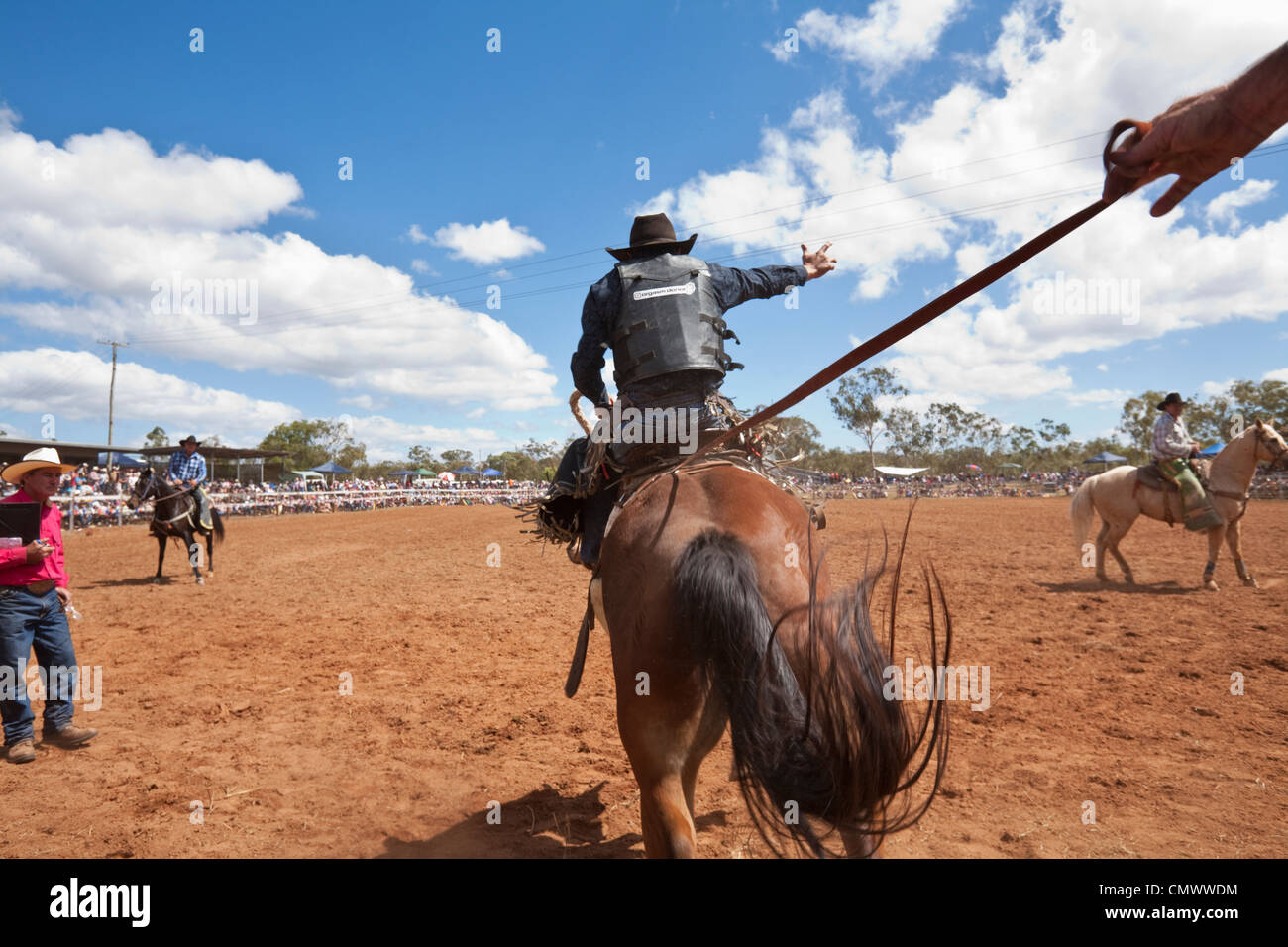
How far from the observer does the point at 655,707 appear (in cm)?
210

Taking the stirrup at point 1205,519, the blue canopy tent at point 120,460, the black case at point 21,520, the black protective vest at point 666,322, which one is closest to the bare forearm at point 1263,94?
the black protective vest at point 666,322

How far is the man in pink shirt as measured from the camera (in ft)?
14.7

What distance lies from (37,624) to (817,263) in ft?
20.5

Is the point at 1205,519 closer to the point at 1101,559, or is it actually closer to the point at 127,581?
the point at 1101,559

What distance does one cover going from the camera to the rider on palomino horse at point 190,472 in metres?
11.7

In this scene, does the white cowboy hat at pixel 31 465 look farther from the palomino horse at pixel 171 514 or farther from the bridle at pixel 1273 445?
the bridle at pixel 1273 445

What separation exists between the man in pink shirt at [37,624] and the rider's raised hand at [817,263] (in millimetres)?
5422

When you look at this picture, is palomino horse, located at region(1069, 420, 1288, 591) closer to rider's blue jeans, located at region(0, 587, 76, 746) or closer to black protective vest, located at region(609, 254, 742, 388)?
black protective vest, located at region(609, 254, 742, 388)

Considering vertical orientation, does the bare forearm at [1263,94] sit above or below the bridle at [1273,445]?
above

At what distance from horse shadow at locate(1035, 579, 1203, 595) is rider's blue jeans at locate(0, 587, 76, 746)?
11583mm

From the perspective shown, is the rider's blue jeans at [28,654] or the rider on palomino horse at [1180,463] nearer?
the rider's blue jeans at [28,654]

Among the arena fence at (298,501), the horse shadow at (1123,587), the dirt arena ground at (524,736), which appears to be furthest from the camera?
the arena fence at (298,501)

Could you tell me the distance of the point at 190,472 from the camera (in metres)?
11.8
